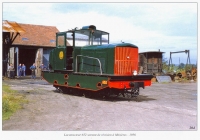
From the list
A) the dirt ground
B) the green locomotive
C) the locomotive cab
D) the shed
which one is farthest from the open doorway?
the dirt ground

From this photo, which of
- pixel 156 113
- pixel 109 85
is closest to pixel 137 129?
pixel 156 113

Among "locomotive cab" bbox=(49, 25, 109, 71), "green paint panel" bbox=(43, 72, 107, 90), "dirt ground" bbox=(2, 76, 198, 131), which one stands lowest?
"dirt ground" bbox=(2, 76, 198, 131)

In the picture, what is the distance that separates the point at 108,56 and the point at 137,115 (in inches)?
122

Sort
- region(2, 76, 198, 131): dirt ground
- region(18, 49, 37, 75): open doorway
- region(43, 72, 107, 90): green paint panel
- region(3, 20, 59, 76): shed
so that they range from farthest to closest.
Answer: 1. region(18, 49, 37, 75): open doorway
2. region(3, 20, 59, 76): shed
3. region(43, 72, 107, 90): green paint panel
4. region(2, 76, 198, 131): dirt ground

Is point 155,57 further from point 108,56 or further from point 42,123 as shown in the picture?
point 42,123

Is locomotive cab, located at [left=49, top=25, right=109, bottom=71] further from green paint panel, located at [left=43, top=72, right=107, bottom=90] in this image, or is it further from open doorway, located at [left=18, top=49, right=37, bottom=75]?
open doorway, located at [left=18, top=49, right=37, bottom=75]

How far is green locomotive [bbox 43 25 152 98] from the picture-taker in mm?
8977

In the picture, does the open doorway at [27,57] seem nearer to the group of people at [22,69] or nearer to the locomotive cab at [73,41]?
the group of people at [22,69]

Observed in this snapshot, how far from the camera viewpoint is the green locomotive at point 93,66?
8977 millimetres

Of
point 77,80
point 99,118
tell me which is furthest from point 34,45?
point 99,118

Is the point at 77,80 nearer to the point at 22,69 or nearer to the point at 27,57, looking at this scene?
the point at 22,69

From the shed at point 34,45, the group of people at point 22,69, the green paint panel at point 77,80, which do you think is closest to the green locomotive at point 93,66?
the green paint panel at point 77,80

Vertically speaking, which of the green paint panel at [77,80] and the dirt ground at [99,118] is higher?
the green paint panel at [77,80]

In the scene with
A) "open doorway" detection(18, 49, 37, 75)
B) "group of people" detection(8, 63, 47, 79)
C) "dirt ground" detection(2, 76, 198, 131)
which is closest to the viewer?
"dirt ground" detection(2, 76, 198, 131)
